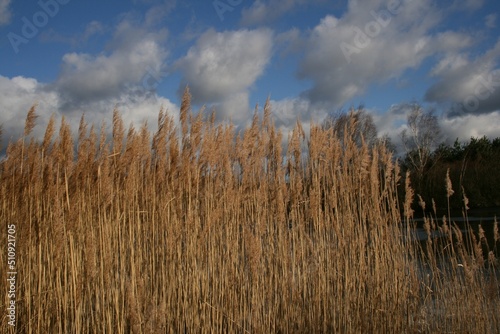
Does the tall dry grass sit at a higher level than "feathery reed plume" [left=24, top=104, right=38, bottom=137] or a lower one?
lower

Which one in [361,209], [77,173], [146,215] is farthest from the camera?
[361,209]

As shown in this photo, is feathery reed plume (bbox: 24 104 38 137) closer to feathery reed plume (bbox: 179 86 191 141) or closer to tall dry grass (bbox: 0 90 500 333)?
tall dry grass (bbox: 0 90 500 333)

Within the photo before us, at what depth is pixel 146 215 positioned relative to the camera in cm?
385

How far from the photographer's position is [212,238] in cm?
347

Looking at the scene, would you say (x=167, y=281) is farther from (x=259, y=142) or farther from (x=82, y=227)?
(x=259, y=142)

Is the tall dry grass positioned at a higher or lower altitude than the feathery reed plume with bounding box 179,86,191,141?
lower

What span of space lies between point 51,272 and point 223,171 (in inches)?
66.8

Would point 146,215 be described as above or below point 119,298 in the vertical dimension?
above

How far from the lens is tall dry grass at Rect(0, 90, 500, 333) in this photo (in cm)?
316

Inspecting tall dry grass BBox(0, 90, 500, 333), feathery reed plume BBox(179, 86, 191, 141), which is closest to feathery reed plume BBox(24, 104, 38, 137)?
tall dry grass BBox(0, 90, 500, 333)

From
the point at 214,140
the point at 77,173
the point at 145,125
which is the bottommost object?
the point at 77,173

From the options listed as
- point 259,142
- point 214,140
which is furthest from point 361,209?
point 214,140

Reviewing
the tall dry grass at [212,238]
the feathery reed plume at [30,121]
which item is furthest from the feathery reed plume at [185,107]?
the feathery reed plume at [30,121]

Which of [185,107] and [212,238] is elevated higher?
[185,107]
